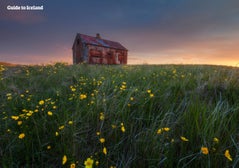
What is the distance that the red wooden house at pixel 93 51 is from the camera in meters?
18.7

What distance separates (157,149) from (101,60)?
66.1 feet

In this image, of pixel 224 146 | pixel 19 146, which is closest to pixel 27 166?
pixel 19 146

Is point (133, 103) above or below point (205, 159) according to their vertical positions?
above

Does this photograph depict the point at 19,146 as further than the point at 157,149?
Yes

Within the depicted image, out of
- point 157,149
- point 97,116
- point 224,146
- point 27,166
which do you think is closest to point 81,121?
point 97,116

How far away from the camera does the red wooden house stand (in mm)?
18656

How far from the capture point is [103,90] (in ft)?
7.80

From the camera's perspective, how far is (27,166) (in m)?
1.08

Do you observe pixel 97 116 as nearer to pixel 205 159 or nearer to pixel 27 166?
pixel 27 166

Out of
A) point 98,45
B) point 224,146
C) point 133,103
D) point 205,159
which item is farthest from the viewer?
Answer: point 98,45

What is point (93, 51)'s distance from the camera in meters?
19.2

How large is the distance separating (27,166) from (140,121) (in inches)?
47.9

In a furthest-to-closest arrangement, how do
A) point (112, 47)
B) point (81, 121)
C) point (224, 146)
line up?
point (112, 47) → point (81, 121) → point (224, 146)

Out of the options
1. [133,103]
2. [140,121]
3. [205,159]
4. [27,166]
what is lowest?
[27,166]
